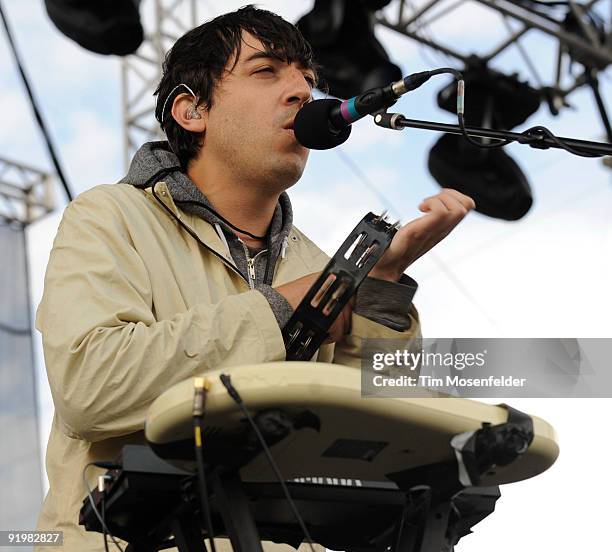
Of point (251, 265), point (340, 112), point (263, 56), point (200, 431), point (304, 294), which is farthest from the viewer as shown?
point (263, 56)

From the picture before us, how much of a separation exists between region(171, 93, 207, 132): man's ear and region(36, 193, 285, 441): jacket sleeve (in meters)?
0.73

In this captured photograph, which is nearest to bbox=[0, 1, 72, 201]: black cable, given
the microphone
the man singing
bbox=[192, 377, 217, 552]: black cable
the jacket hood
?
the man singing

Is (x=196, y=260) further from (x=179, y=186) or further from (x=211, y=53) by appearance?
(x=211, y=53)

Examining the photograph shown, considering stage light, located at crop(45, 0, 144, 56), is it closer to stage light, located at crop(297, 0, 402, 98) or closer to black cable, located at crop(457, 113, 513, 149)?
stage light, located at crop(297, 0, 402, 98)

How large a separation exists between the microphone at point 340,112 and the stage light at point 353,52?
313cm

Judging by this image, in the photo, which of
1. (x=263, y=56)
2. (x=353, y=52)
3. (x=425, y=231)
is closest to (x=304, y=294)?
(x=425, y=231)

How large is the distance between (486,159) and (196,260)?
3746 millimetres

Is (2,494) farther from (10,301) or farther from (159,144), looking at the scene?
(159,144)

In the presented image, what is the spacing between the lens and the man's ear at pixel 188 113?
246 cm

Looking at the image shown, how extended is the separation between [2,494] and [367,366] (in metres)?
4.23

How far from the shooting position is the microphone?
1742 mm

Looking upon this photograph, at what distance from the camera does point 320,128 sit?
1.84 meters

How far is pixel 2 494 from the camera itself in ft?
17.1

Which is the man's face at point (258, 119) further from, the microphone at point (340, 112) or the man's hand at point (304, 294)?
the man's hand at point (304, 294)
